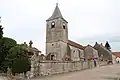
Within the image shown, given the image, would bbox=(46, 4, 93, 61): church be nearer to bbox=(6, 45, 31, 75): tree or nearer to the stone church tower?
the stone church tower

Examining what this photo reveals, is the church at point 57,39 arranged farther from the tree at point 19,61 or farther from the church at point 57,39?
the tree at point 19,61

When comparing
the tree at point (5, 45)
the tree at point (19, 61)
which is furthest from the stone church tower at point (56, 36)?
the tree at point (19, 61)

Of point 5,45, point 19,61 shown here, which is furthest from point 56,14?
point 19,61

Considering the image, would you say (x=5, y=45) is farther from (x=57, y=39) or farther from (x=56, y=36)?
(x=56, y=36)

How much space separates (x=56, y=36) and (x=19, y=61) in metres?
30.0

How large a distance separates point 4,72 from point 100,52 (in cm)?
5230

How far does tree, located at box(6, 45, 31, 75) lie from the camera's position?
18.1 meters

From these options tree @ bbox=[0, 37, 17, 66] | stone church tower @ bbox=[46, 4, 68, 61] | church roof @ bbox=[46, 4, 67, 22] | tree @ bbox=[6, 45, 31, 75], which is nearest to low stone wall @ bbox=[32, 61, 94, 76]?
tree @ bbox=[6, 45, 31, 75]

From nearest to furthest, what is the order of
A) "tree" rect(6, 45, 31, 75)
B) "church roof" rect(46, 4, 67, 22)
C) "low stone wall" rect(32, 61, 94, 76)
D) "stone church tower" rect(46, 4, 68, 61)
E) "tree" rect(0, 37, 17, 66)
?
"tree" rect(6, 45, 31, 75), "low stone wall" rect(32, 61, 94, 76), "tree" rect(0, 37, 17, 66), "stone church tower" rect(46, 4, 68, 61), "church roof" rect(46, 4, 67, 22)

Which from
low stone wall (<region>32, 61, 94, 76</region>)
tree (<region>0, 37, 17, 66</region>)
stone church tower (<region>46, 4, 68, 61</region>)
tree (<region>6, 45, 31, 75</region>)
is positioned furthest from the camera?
stone church tower (<region>46, 4, 68, 61</region>)

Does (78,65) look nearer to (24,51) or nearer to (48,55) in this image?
(24,51)

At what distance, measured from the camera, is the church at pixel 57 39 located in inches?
1842

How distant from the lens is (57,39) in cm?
4753

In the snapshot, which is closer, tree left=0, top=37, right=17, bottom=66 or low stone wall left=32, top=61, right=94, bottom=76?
low stone wall left=32, top=61, right=94, bottom=76
